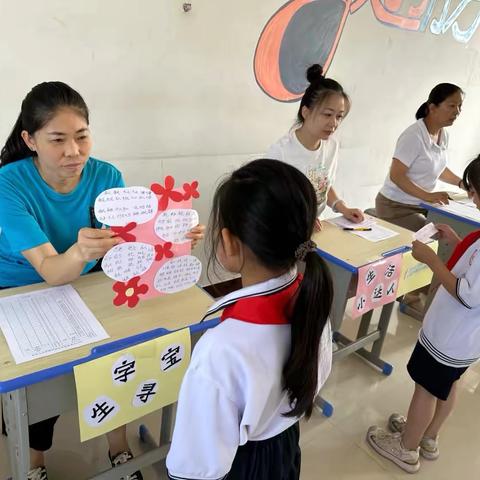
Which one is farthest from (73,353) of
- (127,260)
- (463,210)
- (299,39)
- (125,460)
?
(463,210)

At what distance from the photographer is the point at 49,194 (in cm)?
135

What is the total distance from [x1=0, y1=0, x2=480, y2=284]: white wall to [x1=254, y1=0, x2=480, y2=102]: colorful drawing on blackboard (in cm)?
6

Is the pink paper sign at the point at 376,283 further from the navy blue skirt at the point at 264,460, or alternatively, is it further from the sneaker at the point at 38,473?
the sneaker at the point at 38,473

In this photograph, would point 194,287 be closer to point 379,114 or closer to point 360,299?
point 360,299

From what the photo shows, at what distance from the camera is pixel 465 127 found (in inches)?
168

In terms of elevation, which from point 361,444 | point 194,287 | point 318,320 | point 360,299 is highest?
point 318,320

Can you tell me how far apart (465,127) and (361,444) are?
3537 mm

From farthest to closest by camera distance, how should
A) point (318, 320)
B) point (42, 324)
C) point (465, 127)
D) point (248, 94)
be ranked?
point (465, 127), point (248, 94), point (42, 324), point (318, 320)

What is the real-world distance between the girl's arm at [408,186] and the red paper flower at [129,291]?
82.0 inches

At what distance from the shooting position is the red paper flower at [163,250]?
46.8 inches

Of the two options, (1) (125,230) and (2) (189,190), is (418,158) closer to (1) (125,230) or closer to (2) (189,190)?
(2) (189,190)

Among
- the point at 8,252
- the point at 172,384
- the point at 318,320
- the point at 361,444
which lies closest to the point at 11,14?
the point at 8,252

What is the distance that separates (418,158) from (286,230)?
89.7 inches

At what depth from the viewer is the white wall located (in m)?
1.83
